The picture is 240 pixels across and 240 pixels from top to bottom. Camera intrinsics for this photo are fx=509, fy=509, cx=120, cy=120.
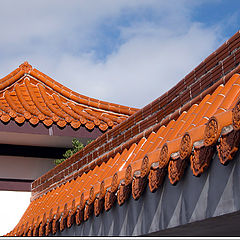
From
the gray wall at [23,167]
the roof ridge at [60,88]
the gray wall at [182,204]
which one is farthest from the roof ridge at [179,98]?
the gray wall at [23,167]

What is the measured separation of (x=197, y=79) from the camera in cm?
453

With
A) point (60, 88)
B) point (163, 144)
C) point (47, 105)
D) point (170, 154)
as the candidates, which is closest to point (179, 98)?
point (163, 144)

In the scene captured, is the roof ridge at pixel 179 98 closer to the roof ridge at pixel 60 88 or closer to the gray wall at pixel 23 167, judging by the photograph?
the roof ridge at pixel 60 88

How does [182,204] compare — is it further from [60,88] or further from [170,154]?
[60,88]

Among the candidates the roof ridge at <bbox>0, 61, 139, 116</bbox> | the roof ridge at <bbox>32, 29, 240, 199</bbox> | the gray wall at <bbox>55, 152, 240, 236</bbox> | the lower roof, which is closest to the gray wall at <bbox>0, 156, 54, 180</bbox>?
the roof ridge at <bbox>0, 61, 139, 116</bbox>

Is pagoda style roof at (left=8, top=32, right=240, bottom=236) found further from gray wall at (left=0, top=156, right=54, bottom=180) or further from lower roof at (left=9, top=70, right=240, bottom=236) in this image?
gray wall at (left=0, top=156, right=54, bottom=180)

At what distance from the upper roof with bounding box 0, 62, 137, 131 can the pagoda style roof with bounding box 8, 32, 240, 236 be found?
2.16m

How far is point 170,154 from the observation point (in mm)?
3307

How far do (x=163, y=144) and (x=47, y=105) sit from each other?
678 centimetres

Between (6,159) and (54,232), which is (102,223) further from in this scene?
(6,159)

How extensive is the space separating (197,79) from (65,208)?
2312mm

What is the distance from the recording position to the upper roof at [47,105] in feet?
31.2

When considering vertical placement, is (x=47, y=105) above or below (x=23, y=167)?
above

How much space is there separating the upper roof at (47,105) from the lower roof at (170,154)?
3335 millimetres
